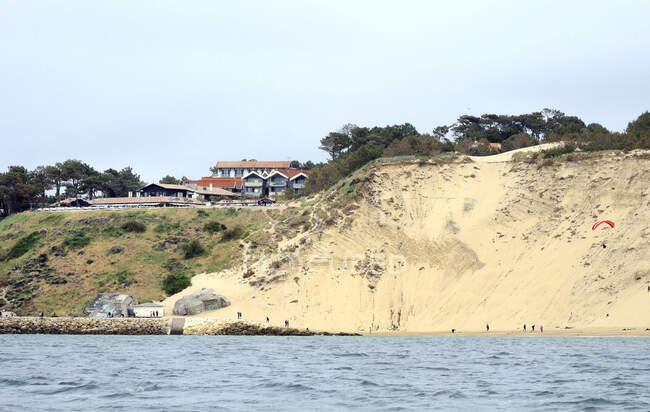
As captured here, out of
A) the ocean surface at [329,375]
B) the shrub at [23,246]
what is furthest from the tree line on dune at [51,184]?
the ocean surface at [329,375]

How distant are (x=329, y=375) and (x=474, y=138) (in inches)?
3699

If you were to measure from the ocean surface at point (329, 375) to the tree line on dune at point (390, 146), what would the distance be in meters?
41.3

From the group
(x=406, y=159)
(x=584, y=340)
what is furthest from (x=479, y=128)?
(x=584, y=340)

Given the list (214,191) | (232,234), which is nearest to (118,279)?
(232,234)

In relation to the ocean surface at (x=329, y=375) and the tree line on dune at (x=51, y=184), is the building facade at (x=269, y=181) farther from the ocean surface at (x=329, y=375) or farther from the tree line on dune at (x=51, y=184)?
the ocean surface at (x=329, y=375)

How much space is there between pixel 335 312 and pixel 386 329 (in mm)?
4886

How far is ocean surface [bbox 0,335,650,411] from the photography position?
106ft

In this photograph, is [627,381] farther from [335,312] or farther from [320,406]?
[335,312]

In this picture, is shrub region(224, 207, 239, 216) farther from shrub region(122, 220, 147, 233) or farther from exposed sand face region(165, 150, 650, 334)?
exposed sand face region(165, 150, 650, 334)

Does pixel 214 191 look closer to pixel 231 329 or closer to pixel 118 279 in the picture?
pixel 118 279

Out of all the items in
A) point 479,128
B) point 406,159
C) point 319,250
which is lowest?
point 319,250

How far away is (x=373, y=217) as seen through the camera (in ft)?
289

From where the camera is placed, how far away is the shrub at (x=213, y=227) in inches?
3831

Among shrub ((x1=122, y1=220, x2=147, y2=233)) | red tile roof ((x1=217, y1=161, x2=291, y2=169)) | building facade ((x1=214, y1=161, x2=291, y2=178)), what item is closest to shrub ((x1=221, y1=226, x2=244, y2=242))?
shrub ((x1=122, y1=220, x2=147, y2=233))
